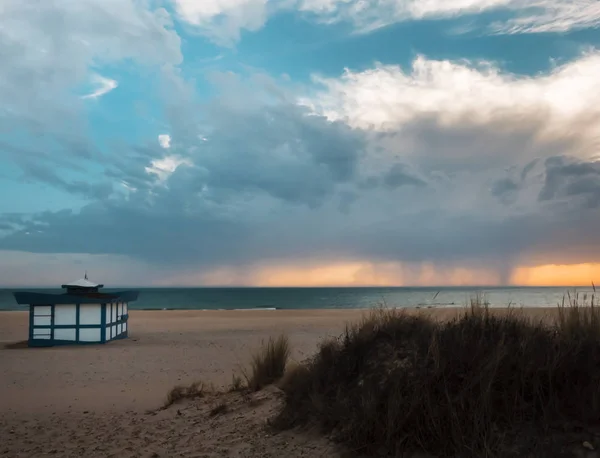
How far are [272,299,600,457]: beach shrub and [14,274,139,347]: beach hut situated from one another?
1675 cm

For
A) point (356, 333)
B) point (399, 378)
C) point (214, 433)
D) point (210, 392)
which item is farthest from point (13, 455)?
point (399, 378)

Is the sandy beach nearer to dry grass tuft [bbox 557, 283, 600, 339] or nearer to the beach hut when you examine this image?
dry grass tuft [bbox 557, 283, 600, 339]

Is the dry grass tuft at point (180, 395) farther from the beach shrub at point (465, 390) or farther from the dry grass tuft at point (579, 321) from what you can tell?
the dry grass tuft at point (579, 321)

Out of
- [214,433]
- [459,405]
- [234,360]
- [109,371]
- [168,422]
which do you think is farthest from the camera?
[234,360]

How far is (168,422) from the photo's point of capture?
7.98 m

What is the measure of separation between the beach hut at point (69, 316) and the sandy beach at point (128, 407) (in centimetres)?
112

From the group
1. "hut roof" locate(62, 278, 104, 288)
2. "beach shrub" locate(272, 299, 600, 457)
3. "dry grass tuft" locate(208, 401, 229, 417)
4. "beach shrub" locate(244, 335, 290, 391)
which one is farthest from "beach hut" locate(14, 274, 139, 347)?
"beach shrub" locate(272, 299, 600, 457)

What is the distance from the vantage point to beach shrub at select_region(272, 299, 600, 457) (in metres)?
4.91

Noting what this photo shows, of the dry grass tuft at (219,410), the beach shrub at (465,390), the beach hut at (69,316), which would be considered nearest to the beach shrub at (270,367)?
the dry grass tuft at (219,410)

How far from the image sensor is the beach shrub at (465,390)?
16.1 ft

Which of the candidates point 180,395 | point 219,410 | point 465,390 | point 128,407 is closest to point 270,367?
point 219,410

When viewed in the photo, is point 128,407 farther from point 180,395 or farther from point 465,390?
point 465,390

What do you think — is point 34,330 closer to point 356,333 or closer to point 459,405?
point 356,333

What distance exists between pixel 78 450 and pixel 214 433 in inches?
72.6
